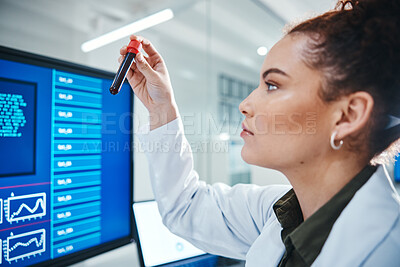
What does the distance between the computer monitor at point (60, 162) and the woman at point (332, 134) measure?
160 mm

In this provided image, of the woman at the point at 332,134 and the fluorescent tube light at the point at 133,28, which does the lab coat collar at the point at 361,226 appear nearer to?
the woman at the point at 332,134

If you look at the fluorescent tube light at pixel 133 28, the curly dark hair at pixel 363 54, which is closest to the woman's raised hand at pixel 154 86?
the fluorescent tube light at pixel 133 28

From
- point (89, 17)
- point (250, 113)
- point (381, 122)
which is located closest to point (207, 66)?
point (89, 17)

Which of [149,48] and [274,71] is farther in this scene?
[149,48]

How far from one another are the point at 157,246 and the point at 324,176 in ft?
1.95

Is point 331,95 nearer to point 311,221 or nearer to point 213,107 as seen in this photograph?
point 311,221

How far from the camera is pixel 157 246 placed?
901 millimetres

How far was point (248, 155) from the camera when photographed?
62 centimetres

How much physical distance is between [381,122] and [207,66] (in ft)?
4.13

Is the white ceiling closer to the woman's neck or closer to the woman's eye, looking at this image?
the woman's eye

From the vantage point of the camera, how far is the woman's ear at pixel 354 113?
0.51m

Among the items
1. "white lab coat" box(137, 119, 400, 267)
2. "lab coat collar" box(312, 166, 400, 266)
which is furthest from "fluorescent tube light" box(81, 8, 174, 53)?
"lab coat collar" box(312, 166, 400, 266)

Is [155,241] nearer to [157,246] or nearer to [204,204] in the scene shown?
[157,246]

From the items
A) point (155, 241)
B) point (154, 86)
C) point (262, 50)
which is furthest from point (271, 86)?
point (262, 50)
